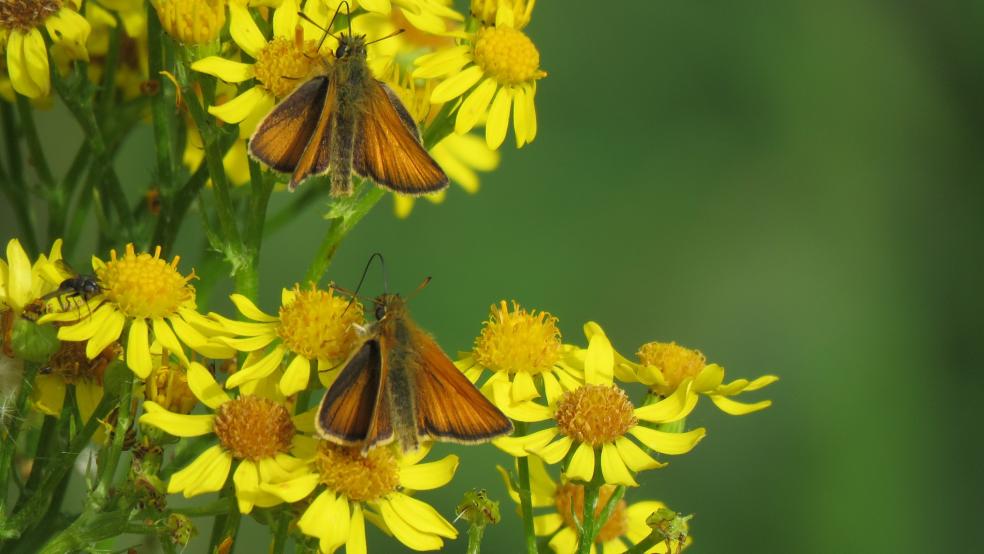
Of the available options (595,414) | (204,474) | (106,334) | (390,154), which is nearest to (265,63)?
(390,154)

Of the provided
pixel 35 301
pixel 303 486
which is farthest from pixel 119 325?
pixel 303 486

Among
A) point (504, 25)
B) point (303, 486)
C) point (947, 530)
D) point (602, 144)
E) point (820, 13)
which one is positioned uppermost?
point (820, 13)

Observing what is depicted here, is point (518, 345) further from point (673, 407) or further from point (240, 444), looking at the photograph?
point (240, 444)

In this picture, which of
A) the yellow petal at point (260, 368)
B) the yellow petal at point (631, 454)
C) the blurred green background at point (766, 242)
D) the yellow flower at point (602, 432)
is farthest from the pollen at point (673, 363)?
the blurred green background at point (766, 242)

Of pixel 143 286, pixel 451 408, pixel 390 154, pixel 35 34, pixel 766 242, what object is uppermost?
pixel 766 242

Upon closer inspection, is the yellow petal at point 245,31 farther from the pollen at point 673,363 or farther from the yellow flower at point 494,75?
the pollen at point 673,363

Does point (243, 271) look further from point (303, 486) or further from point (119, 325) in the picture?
point (303, 486)

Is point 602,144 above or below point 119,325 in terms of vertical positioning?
above
